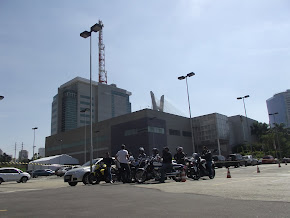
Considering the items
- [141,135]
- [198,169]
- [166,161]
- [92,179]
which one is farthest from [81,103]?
[166,161]

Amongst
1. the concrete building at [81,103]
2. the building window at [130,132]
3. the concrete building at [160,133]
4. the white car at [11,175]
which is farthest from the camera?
the concrete building at [81,103]

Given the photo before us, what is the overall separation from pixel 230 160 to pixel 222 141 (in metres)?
40.7

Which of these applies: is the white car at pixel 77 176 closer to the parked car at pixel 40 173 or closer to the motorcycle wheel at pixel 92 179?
the motorcycle wheel at pixel 92 179

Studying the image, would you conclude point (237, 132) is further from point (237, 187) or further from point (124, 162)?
point (237, 187)

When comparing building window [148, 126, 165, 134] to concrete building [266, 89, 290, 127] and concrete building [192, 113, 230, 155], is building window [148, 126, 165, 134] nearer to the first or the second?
concrete building [192, 113, 230, 155]

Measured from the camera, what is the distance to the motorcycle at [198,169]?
13.2m

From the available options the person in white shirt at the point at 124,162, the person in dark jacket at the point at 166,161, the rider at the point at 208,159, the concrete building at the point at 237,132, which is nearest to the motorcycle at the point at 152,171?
the person in dark jacket at the point at 166,161

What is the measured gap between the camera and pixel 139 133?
62656 mm

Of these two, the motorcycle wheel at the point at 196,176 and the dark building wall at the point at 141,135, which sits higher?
the dark building wall at the point at 141,135

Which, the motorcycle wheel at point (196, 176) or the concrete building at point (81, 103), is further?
the concrete building at point (81, 103)

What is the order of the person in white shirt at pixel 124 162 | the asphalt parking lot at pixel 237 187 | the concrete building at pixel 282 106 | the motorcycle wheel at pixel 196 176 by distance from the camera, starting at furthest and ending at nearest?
the concrete building at pixel 282 106 < the motorcycle wheel at pixel 196 176 < the person in white shirt at pixel 124 162 < the asphalt parking lot at pixel 237 187

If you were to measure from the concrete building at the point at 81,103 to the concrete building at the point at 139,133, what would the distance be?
56432 millimetres

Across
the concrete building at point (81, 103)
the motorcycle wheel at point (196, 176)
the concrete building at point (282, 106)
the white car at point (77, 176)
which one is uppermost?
the concrete building at point (81, 103)

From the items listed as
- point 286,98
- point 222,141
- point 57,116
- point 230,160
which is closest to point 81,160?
point 222,141
